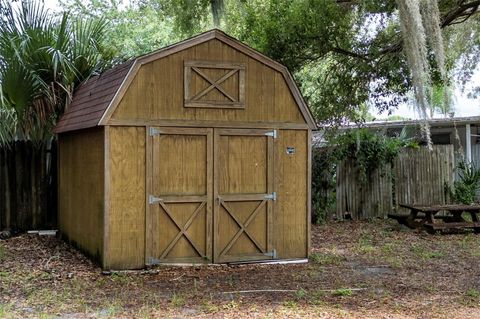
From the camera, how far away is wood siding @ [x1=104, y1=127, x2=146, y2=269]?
7426 mm

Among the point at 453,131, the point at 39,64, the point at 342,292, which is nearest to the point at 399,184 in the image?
the point at 453,131

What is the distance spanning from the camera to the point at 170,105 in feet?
25.5

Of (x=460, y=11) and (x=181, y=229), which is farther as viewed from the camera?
(x=460, y=11)

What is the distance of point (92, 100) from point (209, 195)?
7.43 feet

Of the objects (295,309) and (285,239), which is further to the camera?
(285,239)

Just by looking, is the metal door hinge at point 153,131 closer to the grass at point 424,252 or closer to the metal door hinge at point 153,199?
the metal door hinge at point 153,199

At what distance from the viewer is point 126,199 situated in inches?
297

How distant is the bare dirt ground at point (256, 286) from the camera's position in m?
5.68

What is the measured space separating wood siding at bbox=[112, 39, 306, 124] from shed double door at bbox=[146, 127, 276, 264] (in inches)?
9.1

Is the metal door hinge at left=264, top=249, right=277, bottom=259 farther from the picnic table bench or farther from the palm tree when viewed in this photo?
the palm tree

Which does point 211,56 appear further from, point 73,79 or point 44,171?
point 44,171

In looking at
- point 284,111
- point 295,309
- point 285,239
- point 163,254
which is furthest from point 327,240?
point 295,309

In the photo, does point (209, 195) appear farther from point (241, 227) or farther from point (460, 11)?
point (460, 11)

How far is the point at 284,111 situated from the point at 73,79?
398 cm
